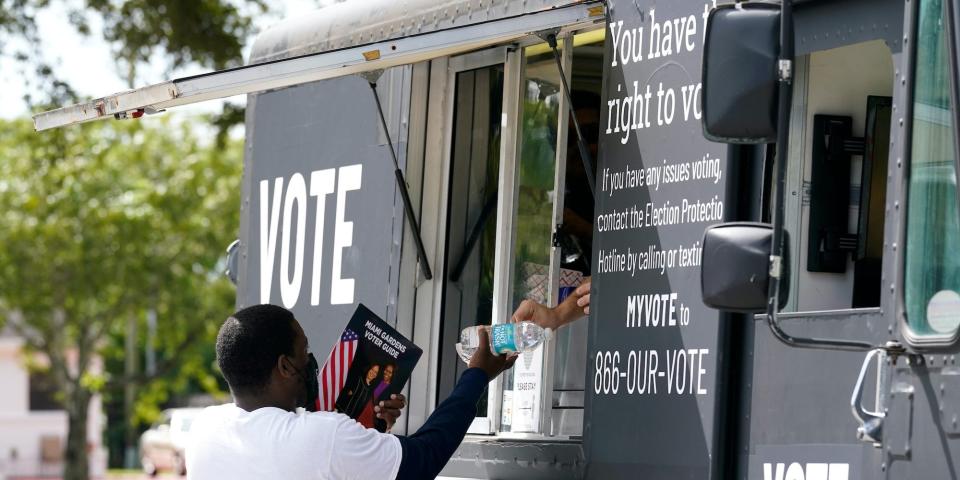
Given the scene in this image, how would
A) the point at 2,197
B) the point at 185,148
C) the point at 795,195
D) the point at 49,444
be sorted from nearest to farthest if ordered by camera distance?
1. the point at 795,195
2. the point at 2,197
3. the point at 185,148
4. the point at 49,444

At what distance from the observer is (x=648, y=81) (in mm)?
4496

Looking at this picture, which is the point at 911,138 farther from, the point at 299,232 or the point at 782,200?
the point at 299,232

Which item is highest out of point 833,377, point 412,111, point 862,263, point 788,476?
point 412,111

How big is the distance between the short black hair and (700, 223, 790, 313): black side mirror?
1.31 metres

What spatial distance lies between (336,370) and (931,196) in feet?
7.08

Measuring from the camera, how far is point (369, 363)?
4.80 m

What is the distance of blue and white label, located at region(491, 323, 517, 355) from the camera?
183 inches

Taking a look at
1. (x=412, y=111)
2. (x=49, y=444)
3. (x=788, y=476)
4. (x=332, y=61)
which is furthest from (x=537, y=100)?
(x=49, y=444)

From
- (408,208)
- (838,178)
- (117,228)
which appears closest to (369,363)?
(408,208)

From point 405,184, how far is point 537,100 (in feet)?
1.81

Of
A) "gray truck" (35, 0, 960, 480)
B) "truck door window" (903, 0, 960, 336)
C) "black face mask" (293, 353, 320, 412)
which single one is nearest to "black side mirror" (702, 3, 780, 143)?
"gray truck" (35, 0, 960, 480)

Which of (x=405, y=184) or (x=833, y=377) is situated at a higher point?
(x=405, y=184)

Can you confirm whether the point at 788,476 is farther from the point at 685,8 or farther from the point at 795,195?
the point at 685,8

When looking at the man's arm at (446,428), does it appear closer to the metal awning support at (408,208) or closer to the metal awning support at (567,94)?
the metal awning support at (567,94)
